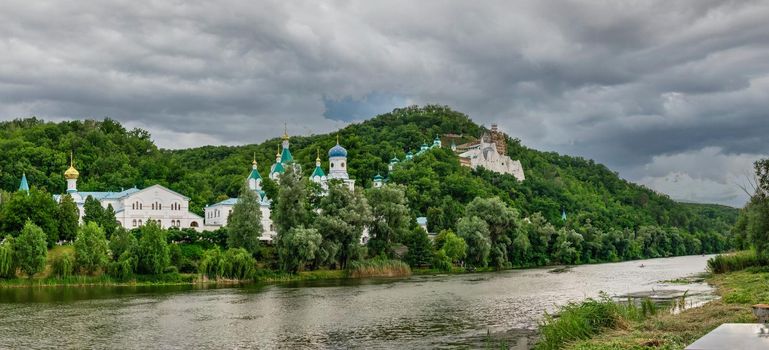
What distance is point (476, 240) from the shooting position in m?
75.4

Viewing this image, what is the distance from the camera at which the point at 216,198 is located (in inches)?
3588

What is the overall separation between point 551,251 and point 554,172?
81901 mm

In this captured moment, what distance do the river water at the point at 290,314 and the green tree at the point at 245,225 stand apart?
10687 mm

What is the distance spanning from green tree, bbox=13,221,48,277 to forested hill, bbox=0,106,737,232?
28.8 meters

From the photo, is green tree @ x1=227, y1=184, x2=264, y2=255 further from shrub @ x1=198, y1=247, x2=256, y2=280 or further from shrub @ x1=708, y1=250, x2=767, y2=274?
shrub @ x1=708, y1=250, x2=767, y2=274

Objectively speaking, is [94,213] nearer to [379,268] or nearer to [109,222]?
[109,222]

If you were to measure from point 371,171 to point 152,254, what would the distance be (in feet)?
221

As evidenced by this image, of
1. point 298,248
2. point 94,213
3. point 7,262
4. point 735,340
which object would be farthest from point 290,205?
point 735,340

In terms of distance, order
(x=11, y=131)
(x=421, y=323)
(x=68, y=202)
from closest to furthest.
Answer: (x=421, y=323) < (x=68, y=202) < (x=11, y=131)

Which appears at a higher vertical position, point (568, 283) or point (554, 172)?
point (554, 172)

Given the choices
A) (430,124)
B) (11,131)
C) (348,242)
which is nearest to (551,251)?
(348,242)

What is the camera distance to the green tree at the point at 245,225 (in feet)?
204

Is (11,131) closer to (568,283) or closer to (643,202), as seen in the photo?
(568,283)

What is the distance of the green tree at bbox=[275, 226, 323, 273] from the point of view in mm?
59531
